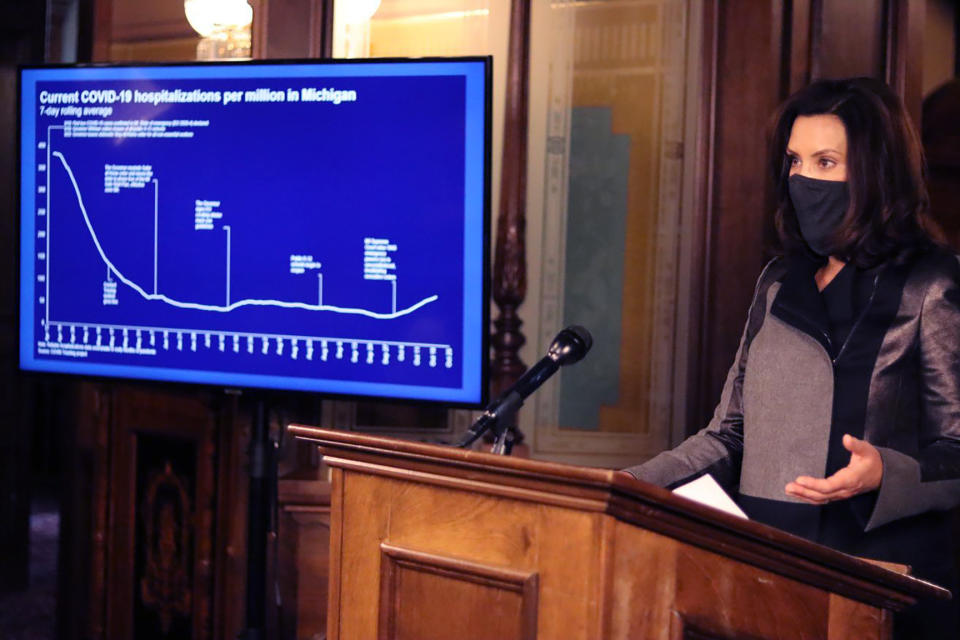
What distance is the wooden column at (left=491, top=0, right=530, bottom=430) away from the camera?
2.70m

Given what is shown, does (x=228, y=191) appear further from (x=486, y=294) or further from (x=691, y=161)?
(x=691, y=161)

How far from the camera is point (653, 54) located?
265cm

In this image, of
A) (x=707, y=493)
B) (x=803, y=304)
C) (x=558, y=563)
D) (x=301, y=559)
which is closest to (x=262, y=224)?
(x=301, y=559)

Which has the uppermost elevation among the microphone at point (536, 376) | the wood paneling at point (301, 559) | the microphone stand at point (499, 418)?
the microphone at point (536, 376)

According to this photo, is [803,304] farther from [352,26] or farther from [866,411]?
[352,26]

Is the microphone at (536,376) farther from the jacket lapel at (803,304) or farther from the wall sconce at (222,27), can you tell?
the wall sconce at (222,27)

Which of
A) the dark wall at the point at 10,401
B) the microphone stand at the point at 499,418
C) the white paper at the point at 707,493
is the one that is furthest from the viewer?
the dark wall at the point at 10,401

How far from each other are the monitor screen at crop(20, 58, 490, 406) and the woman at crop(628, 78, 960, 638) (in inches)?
26.9

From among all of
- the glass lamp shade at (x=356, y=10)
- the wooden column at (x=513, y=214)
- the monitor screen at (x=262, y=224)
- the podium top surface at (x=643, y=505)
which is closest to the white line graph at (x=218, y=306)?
the monitor screen at (x=262, y=224)

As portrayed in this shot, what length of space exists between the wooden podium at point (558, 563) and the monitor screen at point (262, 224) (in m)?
1.14

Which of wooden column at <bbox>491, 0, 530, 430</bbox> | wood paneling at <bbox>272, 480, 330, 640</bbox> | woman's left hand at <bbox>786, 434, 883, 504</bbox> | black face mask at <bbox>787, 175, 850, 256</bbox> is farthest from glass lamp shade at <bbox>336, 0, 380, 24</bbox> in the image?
woman's left hand at <bbox>786, 434, 883, 504</bbox>

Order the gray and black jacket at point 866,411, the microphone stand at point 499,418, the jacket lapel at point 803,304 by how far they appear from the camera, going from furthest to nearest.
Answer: the jacket lapel at point 803,304
the gray and black jacket at point 866,411
the microphone stand at point 499,418

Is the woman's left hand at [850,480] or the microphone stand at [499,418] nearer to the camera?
the woman's left hand at [850,480]

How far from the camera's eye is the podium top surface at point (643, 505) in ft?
3.57
